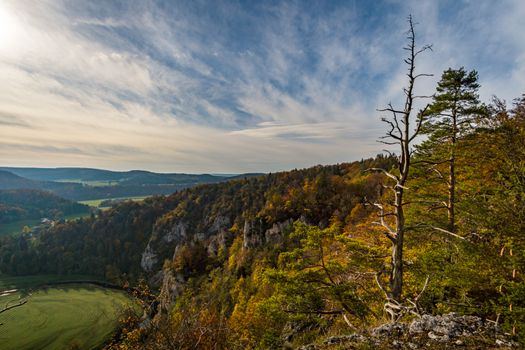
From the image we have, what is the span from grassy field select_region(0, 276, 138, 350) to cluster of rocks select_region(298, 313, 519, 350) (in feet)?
166

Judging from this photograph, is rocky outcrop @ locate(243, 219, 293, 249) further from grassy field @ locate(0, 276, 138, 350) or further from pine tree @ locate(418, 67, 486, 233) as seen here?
pine tree @ locate(418, 67, 486, 233)

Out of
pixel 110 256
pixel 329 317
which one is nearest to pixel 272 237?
pixel 329 317

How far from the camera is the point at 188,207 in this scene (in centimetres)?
14312

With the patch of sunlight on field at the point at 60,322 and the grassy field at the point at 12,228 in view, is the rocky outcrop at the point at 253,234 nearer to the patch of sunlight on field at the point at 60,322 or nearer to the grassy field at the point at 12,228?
the patch of sunlight on field at the point at 60,322

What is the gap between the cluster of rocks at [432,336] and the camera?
15.1ft

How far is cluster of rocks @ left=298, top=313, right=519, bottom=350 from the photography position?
15.1 feet

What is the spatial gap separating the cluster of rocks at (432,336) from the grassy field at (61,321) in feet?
166

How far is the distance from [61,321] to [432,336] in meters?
96.4

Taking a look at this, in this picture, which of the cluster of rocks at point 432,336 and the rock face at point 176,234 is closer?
the cluster of rocks at point 432,336

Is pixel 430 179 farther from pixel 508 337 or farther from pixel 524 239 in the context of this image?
pixel 508 337

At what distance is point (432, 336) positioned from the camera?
4820 millimetres

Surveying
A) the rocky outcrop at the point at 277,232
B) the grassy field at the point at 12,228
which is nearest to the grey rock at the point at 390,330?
the rocky outcrop at the point at 277,232

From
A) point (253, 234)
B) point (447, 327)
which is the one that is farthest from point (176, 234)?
point (447, 327)

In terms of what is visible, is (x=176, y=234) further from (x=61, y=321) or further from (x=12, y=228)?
(x=12, y=228)
